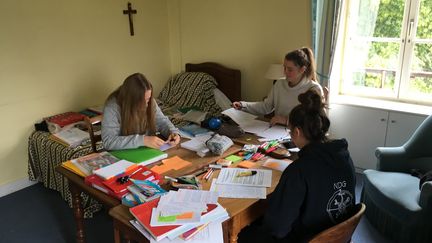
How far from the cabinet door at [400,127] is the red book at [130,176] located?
7.11 feet

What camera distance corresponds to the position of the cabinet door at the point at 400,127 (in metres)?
2.79

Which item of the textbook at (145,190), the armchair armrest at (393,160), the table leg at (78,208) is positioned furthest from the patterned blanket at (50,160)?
the armchair armrest at (393,160)

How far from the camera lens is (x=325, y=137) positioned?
145 centimetres

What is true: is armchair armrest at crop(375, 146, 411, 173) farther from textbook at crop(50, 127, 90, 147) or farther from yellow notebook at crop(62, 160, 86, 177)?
textbook at crop(50, 127, 90, 147)

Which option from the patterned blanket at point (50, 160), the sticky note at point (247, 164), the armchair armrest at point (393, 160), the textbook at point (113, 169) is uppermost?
the textbook at point (113, 169)

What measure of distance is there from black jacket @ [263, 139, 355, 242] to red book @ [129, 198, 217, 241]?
0.89 feet

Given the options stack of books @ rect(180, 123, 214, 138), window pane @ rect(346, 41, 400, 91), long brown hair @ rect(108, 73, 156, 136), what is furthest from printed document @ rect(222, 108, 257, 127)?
window pane @ rect(346, 41, 400, 91)

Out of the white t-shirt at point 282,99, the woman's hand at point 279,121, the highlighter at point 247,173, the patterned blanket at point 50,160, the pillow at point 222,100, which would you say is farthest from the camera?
the pillow at point 222,100

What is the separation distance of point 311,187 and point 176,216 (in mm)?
532

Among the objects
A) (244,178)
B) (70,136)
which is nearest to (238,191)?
(244,178)

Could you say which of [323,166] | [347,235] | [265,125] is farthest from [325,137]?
[265,125]

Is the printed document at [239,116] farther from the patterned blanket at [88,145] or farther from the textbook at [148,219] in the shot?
the textbook at [148,219]

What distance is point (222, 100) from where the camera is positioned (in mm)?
3625

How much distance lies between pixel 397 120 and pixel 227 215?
2.14 m
